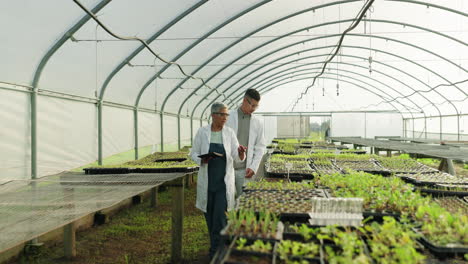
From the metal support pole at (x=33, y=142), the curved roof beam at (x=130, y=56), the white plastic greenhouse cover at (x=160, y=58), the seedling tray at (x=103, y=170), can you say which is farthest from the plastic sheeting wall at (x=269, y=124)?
the metal support pole at (x=33, y=142)

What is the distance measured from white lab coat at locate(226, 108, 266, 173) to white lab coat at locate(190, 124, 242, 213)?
21 centimetres

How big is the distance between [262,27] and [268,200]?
780 centimetres

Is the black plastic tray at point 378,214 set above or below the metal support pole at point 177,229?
above

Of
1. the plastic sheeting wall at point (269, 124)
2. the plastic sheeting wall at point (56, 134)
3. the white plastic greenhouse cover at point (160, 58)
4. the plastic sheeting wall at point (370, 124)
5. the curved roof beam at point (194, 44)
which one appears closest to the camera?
the plastic sheeting wall at point (56, 134)

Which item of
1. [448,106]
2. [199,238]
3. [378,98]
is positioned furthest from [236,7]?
[378,98]

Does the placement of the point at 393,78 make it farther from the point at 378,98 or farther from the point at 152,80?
the point at 152,80

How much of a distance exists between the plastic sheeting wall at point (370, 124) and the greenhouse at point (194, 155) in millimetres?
8065

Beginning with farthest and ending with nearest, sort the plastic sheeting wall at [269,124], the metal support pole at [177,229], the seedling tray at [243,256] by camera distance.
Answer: the plastic sheeting wall at [269,124] < the metal support pole at [177,229] < the seedling tray at [243,256]

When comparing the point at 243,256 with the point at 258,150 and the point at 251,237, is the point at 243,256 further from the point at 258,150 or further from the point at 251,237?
the point at 258,150

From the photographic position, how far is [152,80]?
31.8 feet

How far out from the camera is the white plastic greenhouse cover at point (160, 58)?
5273 millimetres

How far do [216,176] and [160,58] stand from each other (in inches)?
189

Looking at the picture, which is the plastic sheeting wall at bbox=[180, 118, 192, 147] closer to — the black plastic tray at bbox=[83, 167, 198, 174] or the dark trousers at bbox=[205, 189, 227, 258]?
the black plastic tray at bbox=[83, 167, 198, 174]

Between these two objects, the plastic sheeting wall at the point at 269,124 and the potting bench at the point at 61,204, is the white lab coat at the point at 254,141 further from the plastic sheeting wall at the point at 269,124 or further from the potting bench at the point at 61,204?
the plastic sheeting wall at the point at 269,124
